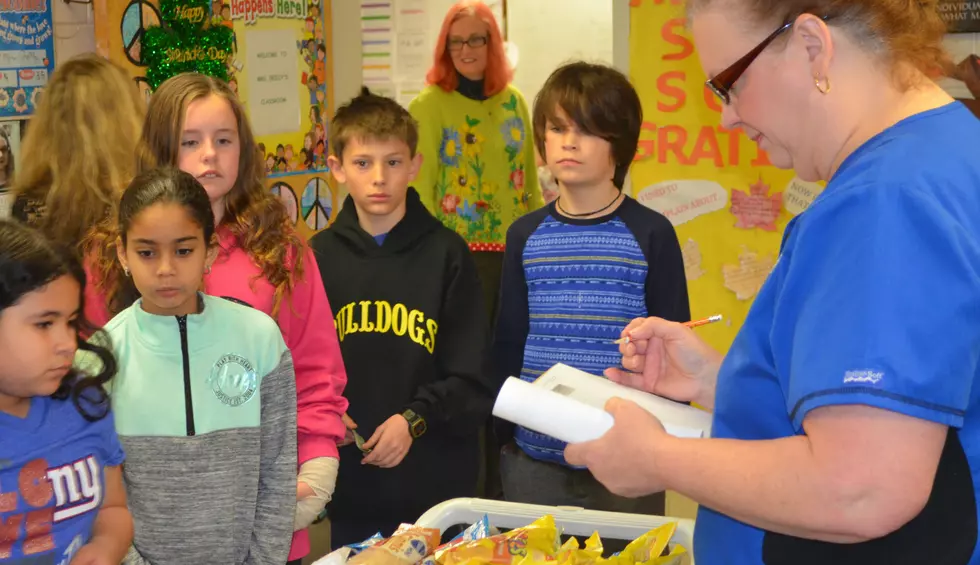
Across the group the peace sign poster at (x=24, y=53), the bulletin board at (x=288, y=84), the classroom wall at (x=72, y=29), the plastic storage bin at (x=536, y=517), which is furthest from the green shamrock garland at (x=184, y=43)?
the plastic storage bin at (x=536, y=517)

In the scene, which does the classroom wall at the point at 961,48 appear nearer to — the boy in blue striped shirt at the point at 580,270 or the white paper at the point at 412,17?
the boy in blue striped shirt at the point at 580,270

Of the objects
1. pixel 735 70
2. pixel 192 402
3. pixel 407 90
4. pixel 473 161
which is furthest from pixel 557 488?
pixel 407 90

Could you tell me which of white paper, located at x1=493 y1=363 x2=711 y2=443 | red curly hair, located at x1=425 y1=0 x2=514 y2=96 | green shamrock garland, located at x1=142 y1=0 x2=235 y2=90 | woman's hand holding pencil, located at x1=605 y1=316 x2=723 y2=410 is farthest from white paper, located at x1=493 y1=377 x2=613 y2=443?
red curly hair, located at x1=425 y1=0 x2=514 y2=96

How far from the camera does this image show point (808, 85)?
104 cm

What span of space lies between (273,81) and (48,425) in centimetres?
288

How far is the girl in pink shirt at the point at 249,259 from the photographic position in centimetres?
193

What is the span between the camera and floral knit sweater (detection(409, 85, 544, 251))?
3.87 meters

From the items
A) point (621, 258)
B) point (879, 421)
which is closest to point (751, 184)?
point (621, 258)

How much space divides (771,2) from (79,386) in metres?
1.12

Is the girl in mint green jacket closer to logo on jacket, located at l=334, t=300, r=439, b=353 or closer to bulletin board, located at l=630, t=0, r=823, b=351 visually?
logo on jacket, located at l=334, t=300, r=439, b=353

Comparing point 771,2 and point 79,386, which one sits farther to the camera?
point 79,386

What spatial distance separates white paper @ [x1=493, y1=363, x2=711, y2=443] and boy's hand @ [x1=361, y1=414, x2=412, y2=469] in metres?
0.97

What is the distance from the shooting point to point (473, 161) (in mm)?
3912

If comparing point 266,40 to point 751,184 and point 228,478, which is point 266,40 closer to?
point 751,184
